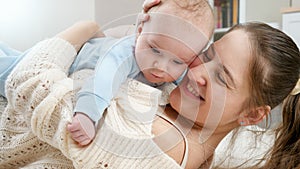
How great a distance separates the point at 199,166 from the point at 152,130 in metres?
0.21

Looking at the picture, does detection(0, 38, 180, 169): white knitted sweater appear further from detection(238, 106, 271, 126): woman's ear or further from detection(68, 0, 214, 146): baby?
detection(238, 106, 271, 126): woman's ear

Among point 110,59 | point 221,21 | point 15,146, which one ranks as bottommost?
point 221,21

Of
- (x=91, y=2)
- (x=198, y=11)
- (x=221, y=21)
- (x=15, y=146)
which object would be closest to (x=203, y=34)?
(x=198, y=11)

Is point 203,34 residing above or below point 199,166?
above

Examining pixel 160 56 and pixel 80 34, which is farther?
pixel 80 34

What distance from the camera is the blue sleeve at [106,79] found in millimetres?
593

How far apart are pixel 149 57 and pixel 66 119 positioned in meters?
0.16

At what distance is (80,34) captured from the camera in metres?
0.82

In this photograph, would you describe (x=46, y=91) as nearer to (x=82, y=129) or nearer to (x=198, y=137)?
(x=82, y=129)

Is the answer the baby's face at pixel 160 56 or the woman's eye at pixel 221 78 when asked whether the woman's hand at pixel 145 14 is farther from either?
the woman's eye at pixel 221 78

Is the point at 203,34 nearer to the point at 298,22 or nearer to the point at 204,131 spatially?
the point at 204,131

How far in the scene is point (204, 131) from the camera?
0.77 m


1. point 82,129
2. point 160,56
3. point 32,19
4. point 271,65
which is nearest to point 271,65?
point 271,65

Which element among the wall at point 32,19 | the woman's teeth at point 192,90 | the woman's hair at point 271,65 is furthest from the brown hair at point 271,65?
→ the wall at point 32,19
